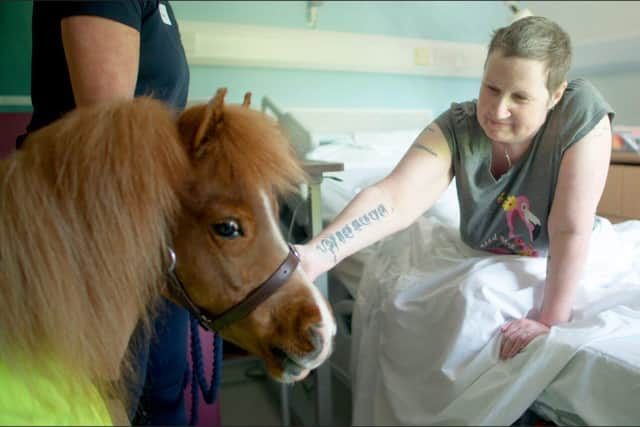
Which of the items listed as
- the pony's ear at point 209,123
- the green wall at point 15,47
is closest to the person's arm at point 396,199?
the pony's ear at point 209,123

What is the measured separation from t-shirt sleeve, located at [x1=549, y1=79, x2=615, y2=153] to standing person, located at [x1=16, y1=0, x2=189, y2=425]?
468 millimetres

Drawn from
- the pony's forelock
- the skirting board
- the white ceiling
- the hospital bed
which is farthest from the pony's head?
the skirting board

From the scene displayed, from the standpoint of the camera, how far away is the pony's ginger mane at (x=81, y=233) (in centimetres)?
39

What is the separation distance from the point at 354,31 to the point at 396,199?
767mm

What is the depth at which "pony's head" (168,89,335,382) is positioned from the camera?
45 cm

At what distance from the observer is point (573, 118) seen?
559 mm

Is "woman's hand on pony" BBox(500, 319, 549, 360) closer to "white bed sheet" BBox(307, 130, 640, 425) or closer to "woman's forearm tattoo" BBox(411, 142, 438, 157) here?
"white bed sheet" BBox(307, 130, 640, 425)

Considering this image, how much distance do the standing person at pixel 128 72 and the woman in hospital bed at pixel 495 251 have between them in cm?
24

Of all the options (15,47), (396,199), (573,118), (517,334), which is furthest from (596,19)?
(15,47)

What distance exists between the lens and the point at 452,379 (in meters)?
0.43

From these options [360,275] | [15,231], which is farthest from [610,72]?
[15,231]

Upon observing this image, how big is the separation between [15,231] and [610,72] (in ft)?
2.66

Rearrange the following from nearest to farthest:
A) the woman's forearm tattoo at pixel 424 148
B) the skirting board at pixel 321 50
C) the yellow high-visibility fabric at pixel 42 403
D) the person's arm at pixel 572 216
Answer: the yellow high-visibility fabric at pixel 42 403, the person's arm at pixel 572 216, the woman's forearm tattoo at pixel 424 148, the skirting board at pixel 321 50

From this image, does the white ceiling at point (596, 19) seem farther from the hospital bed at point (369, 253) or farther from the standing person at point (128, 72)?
the standing person at point (128, 72)
